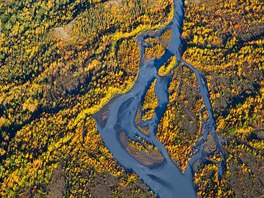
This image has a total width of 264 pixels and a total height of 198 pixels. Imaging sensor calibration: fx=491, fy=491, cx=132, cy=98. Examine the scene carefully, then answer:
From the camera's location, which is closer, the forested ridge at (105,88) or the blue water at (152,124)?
the forested ridge at (105,88)

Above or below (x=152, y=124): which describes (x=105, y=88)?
above

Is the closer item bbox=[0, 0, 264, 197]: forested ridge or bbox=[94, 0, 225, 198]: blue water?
bbox=[0, 0, 264, 197]: forested ridge

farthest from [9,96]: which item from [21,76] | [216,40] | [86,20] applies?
[216,40]

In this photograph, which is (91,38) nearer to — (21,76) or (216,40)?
(21,76)

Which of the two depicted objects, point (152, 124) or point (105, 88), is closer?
point (152, 124)
